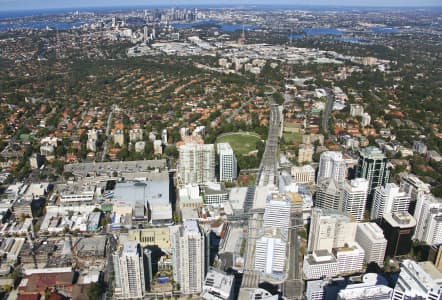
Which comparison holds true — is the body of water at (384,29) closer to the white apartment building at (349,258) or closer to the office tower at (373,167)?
the office tower at (373,167)

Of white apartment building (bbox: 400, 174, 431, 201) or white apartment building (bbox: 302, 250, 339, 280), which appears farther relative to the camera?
white apartment building (bbox: 400, 174, 431, 201)

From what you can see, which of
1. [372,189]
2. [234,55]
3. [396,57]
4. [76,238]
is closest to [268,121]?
[372,189]

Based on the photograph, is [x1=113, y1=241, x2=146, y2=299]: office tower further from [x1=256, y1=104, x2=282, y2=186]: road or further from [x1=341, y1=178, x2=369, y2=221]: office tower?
[x1=256, y1=104, x2=282, y2=186]: road

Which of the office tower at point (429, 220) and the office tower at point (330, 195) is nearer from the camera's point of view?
the office tower at point (429, 220)

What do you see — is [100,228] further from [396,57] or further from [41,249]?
[396,57]

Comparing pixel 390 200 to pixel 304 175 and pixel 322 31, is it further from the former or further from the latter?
pixel 322 31

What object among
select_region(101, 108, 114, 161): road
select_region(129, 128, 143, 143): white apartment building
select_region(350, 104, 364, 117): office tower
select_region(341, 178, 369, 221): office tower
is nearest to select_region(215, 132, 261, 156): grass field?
select_region(129, 128, 143, 143): white apartment building

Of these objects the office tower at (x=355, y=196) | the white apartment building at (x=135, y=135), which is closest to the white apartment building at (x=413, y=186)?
the office tower at (x=355, y=196)
